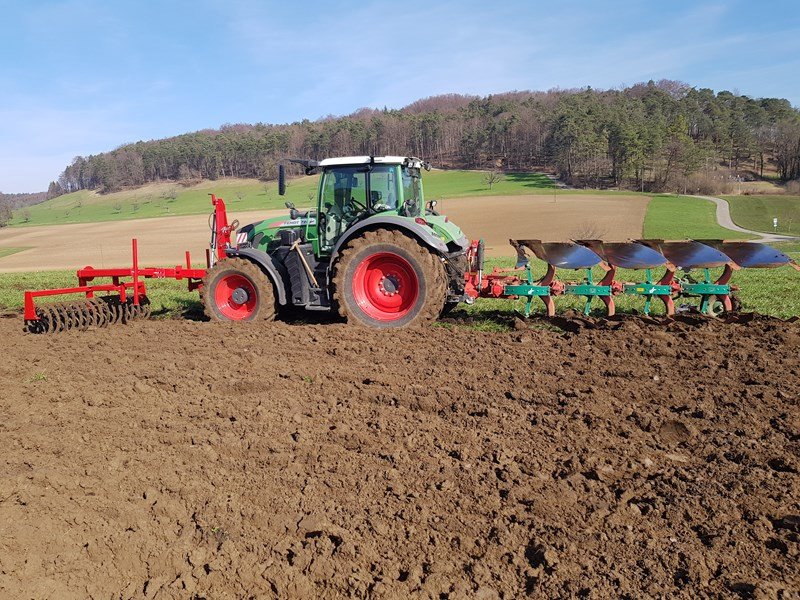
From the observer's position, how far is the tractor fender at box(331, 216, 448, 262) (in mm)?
7223

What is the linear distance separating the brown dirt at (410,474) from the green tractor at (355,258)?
1447 millimetres

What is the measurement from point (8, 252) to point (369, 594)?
44.9m

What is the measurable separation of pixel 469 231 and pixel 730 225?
18773mm

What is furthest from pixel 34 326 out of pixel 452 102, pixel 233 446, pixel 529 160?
pixel 452 102

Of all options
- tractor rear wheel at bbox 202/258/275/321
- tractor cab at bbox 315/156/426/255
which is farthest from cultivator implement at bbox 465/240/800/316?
tractor rear wheel at bbox 202/258/275/321

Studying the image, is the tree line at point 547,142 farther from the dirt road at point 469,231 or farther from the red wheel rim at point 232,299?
the red wheel rim at point 232,299

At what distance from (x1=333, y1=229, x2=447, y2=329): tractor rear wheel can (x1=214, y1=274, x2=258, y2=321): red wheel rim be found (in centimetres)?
132

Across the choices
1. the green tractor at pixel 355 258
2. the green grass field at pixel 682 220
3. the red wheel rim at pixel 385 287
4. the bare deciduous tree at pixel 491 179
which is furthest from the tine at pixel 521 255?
the bare deciduous tree at pixel 491 179

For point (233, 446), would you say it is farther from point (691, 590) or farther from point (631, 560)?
point (691, 590)

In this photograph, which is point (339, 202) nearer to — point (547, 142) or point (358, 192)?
point (358, 192)

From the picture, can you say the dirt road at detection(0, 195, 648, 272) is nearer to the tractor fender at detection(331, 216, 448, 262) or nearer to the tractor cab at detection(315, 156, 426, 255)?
the tractor cab at detection(315, 156, 426, 255)

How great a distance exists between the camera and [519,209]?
49094 mm

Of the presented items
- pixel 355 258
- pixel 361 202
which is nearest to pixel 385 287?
pixel 355 258

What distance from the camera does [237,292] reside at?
8.06m
